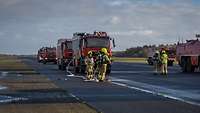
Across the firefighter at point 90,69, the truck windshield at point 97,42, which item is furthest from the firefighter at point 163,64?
the firefighter at point 90,69

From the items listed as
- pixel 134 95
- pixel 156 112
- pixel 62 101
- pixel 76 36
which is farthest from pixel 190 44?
pixel 156 112

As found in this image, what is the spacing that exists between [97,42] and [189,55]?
656 centimetres

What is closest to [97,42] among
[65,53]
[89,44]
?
[89,44]

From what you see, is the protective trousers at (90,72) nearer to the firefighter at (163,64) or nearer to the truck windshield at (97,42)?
the firefighter at (163,64)

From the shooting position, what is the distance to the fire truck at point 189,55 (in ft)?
138

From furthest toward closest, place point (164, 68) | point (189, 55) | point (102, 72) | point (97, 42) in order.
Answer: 1. point (189, 55)
2. point (97, 42)
3. point (164, 68)
4. point (102, 72)

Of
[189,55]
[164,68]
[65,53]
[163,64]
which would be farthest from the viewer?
[65,53]

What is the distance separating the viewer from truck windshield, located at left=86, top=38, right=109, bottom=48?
41.8 meters

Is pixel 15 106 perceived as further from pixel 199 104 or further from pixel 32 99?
pixel 199 104

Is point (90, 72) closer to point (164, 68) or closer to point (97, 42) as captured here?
point (164, 68)

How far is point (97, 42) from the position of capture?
4209 cm

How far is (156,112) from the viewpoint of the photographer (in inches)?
573

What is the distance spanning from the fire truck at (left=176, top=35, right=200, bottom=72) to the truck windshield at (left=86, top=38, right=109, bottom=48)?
5.97m

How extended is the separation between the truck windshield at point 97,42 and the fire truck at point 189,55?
5.97m
